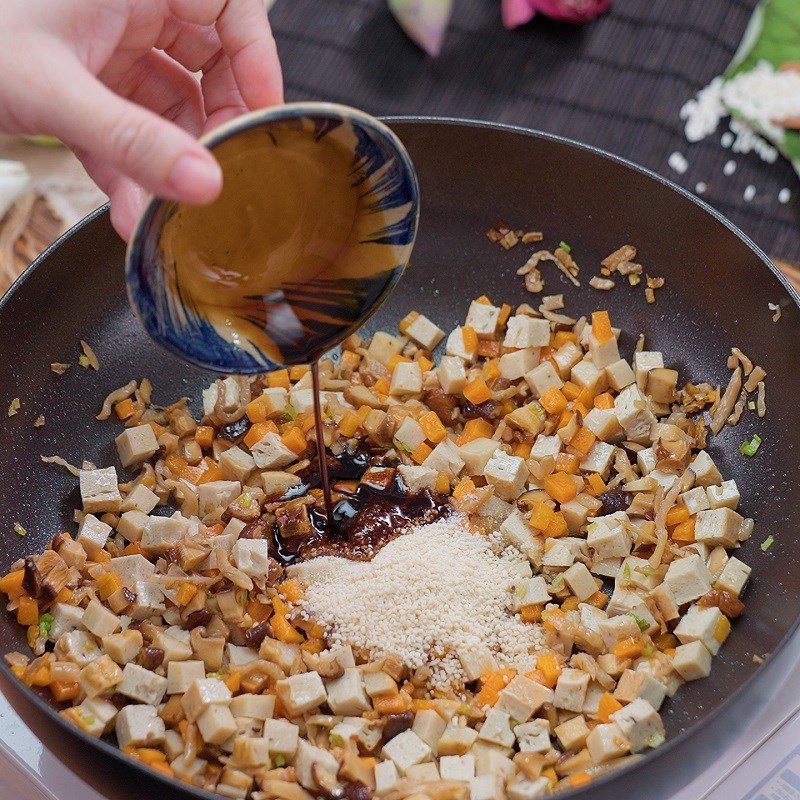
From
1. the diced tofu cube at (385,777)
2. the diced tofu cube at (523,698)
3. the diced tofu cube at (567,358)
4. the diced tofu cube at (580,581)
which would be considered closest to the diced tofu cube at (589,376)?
the diced tofu cube at (567,358)

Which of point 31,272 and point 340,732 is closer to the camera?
point 340,732

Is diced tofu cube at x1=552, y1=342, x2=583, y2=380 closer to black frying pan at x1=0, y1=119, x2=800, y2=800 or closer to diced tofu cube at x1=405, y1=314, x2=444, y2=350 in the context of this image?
black frying pan at x1=0, y1=119, x2=800, y2=800

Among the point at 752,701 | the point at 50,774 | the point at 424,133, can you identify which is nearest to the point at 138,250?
the point at 50,774

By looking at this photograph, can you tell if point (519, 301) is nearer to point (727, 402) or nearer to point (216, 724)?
point (727, 402)

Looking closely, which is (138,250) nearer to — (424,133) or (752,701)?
(424,133)

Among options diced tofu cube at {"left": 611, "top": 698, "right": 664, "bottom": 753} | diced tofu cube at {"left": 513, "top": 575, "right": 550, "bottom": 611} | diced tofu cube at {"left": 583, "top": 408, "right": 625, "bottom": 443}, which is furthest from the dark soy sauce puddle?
diced tofu cube at {"left": 611, "top": 698, "right": 664, "bottom": 753}

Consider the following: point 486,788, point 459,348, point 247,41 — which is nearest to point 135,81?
point 247,41
